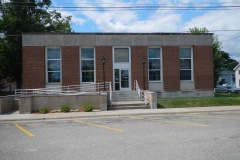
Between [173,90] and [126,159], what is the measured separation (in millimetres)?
21313

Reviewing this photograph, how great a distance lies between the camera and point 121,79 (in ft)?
88.7

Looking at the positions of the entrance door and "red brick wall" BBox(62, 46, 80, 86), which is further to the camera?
the entrance door

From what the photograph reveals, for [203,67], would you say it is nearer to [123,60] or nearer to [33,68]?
[123,60]

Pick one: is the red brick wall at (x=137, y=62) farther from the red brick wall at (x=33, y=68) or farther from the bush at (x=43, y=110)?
the bush at (x=43, y=110)

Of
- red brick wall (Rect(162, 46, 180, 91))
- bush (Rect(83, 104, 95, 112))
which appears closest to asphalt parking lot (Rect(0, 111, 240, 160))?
bush (Rect(83, 104, 95, 112))

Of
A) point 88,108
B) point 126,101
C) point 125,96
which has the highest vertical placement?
point 125,96

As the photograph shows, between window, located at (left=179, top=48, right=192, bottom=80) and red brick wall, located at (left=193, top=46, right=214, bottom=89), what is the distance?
502mm

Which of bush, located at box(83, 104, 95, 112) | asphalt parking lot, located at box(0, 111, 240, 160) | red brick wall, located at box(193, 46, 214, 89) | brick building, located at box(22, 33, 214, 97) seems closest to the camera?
asphalt parking lot, located at box(0, 111, 240, 160)

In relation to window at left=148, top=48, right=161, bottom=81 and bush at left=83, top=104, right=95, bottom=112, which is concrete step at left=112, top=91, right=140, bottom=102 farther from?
bush at left=83, top=104, right=95, bottom=112

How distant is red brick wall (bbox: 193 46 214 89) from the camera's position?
1093 inches

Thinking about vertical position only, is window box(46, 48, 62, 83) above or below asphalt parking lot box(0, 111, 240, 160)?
above

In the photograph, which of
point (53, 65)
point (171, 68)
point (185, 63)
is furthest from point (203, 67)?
point (53, 65)

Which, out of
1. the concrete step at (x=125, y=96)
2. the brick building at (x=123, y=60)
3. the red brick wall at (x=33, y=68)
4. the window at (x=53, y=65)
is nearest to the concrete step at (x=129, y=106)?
the concrete step at (x=125, y=96)

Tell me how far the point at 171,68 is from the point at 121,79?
504cm
